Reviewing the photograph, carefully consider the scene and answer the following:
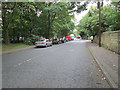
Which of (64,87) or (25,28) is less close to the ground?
(25,28)

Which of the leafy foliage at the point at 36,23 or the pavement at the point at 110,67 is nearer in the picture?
the pavement at the point at 110,67

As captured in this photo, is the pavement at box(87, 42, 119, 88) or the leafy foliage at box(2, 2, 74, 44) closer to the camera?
the pavement at box(87, 42, 119, 88)

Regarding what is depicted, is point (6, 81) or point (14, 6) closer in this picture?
point (6, 81)

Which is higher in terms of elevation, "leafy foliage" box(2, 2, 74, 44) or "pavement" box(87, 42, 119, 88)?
"leafy foliage" box(2, 2, 74, 44)

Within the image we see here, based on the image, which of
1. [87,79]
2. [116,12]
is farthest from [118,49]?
[87,79]

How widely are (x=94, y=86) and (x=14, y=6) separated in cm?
1276

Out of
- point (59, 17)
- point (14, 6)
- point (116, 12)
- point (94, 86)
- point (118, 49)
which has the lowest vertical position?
point (94, 86)

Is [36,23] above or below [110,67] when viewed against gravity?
above

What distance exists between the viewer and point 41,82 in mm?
4219

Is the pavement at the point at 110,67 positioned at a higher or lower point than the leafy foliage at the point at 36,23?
lower

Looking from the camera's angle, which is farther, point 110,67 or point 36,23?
point 36,23

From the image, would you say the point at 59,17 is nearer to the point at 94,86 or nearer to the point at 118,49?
the point at 118,49

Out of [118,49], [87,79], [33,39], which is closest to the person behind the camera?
[87,79]

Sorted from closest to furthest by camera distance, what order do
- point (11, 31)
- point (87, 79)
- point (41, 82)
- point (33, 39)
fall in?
1. point (41, 82)
2. point (87, 79)
3. point (33, 39)
4. point (11, 31)
